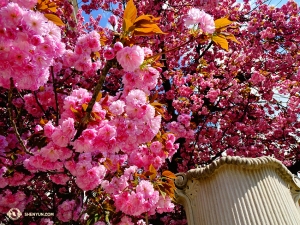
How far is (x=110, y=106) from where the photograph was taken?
88.5 inches

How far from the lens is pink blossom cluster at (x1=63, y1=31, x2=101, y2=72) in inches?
104

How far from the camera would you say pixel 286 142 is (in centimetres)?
752

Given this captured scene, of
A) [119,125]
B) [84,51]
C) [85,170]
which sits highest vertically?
[84,51]

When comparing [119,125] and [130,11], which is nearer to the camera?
[130,11]

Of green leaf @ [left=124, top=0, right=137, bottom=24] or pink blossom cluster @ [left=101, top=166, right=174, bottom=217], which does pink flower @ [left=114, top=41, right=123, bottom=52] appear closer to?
green leaf @ [left=124, top=0, right=137, bottom=24]

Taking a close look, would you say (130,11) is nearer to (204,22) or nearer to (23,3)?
(204,22)

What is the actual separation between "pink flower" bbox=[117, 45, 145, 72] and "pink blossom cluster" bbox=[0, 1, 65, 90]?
43cm

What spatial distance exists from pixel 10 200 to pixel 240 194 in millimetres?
2320

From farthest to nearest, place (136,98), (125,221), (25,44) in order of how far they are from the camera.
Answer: (125,221) → (136,98) → (25,44)

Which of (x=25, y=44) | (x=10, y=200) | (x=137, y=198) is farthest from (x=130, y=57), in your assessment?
(x=10, y=200)

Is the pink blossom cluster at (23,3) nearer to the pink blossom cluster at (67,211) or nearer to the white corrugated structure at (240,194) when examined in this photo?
the white corrugated structure at (240,194)

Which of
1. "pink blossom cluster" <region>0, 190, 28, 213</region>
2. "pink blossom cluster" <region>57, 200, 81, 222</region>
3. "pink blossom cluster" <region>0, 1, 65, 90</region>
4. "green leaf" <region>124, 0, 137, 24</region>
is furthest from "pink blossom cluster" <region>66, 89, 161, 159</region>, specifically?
"pink blossom cluster" <region>57, 200, 81, 222</region>

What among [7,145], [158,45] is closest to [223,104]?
[158,45]

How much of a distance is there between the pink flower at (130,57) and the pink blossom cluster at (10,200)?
6.68ft
